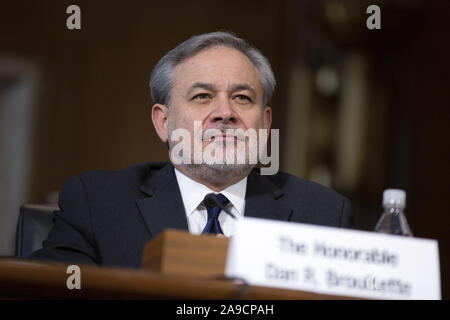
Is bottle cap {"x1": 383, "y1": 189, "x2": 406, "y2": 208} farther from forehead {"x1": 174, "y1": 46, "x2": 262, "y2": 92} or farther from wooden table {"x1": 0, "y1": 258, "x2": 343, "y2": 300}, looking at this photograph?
forehead {"x1": 174, "y1": 46, "x2": 262, "y2": 92}

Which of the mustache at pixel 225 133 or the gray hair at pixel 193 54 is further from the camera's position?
the gray hair at pixel 193 54

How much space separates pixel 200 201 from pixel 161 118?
1.12 ft

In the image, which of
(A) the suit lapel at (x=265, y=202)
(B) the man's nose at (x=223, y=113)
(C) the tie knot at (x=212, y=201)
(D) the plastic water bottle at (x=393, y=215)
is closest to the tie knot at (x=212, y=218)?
(C) the tie knot at (x=212, y=201)

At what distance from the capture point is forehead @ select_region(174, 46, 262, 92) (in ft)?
6.38

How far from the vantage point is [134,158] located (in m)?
3.69

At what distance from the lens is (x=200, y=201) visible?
1875 mm

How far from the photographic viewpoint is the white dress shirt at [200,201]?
71.0 inches

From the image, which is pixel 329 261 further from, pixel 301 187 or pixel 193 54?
pixel 193 54

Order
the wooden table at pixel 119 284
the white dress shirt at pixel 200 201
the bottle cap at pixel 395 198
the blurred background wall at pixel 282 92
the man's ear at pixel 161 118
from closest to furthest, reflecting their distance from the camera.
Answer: the wooden table at pixel 119 284, the bottle cap at pixel 395 198, the white dress shirt at pixel 200 201, the man's ear at pixel 161 118, the blurred background wall at pixel 282 92

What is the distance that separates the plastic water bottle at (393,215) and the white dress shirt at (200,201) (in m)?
0.47

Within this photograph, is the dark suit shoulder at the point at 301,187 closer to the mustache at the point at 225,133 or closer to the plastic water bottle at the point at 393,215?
the mustache at the point at 225,133

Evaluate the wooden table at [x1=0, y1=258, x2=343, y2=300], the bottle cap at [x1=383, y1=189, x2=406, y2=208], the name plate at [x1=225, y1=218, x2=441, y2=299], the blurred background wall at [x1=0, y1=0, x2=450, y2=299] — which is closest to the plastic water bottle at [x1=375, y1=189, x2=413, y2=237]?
the bottle cap at [x1=383, y1=189, x2=406, y2=208]
